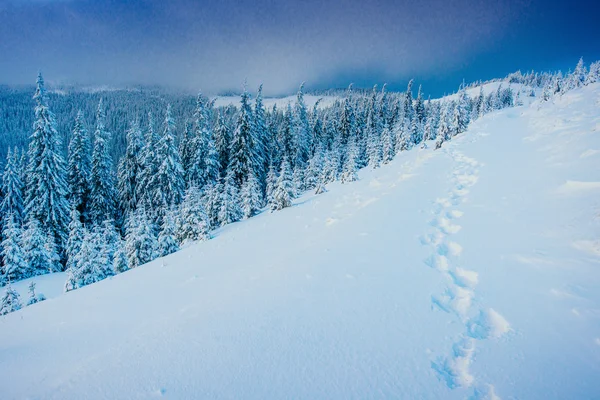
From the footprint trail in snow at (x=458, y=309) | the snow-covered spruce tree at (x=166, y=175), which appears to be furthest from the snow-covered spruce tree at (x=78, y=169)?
the footprint trail in snow at (x=458, y=309)

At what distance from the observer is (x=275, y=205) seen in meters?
20.7

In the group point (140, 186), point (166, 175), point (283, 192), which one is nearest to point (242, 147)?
point (166, 175)

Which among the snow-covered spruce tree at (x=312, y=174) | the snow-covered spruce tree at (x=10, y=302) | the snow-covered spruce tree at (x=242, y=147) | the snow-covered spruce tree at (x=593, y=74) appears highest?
the snow-covered spruce tree at (x=593, y=74)

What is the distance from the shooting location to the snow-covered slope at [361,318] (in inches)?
127

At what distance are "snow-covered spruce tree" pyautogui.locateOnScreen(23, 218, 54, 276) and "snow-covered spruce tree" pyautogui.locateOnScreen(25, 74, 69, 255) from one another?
303 inches

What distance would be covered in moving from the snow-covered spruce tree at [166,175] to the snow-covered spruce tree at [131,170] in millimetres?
4520

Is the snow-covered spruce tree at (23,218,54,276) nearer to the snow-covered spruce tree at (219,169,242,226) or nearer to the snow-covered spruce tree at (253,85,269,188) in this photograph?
the snow-covered spruce tree at (219,169,242,226)

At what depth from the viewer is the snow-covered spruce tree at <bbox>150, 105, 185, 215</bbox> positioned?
34.2 metres

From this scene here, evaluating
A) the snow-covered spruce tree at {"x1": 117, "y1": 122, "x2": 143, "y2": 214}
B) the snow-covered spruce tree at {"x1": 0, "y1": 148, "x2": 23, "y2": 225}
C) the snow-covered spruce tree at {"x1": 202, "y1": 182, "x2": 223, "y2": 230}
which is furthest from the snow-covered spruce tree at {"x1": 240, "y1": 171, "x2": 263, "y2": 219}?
the snow-covered spruce tree at {"x1": 0, "y1": 148, "x2": 23, "y2": 225}

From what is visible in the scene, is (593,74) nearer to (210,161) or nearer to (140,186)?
(210,161)

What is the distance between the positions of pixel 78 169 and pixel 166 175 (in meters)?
10.2

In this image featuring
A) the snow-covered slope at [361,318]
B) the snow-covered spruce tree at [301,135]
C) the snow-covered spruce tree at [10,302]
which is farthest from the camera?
the snow-covered spruce tree at [301,135]

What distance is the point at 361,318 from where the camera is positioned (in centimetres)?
425

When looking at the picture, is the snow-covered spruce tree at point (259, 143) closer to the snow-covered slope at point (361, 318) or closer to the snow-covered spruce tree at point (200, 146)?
the snow-covered spruce tree at point (200, 146)
